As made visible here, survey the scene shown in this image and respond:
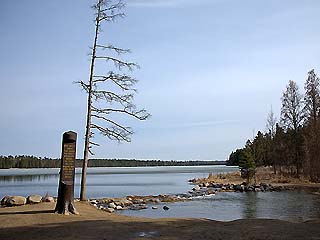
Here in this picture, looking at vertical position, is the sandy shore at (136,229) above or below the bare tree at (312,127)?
below

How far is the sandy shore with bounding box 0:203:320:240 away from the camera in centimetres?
1160

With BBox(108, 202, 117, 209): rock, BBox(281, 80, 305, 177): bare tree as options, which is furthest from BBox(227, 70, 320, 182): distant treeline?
BBox(108, 202, 117, 209): rock

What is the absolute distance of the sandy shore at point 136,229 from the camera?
11.6 metres

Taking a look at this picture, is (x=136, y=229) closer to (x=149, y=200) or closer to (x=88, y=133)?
(x=88, y=133)

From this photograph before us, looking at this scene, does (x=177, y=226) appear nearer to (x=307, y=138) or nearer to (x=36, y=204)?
(x=36, y=204)

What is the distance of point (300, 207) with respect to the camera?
26969 millimetres

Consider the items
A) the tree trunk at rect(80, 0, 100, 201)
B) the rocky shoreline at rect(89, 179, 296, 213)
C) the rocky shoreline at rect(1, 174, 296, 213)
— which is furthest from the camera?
the rocky shoreline at rect(89, 179, 296, 213)

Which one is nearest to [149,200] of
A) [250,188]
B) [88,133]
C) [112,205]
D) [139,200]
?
[139,200]

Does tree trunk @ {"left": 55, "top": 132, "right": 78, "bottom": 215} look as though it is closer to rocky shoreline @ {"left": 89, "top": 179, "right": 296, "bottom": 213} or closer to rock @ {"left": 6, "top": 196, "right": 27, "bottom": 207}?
rock @ {"left": 6, "top": 196, "right": 27, "bottom": 207}

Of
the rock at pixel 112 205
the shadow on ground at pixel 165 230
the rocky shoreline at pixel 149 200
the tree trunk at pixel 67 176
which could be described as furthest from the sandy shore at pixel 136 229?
the rock at pixel 112 205

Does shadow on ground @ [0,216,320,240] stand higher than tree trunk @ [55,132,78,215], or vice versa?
tree trunk @ [55,132,78,215]

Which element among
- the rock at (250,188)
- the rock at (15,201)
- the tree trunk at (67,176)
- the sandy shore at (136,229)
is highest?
the tree trunk at (67,176)

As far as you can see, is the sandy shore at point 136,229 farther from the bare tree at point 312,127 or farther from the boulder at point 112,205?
the bare tree at point 312,127

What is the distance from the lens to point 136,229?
12938 mm
